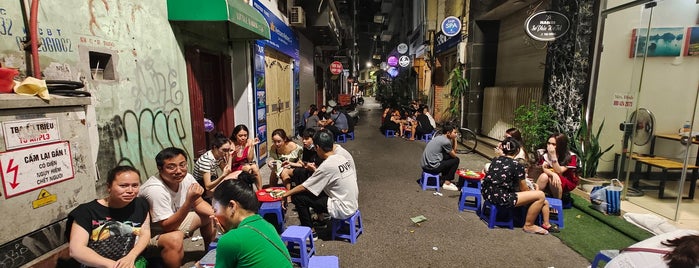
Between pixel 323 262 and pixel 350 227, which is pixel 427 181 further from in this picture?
pixel 323 262

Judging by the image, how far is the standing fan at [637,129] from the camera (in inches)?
240

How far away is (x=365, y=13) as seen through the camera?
39531 mm

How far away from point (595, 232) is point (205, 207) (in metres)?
5.35

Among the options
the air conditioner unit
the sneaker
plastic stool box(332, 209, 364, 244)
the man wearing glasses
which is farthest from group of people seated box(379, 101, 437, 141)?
the man wearing glasses

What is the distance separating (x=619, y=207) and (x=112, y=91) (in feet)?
24.6

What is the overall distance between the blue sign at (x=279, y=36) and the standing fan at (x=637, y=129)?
8.04 metres

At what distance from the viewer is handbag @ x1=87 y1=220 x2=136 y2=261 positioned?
9.21 feet

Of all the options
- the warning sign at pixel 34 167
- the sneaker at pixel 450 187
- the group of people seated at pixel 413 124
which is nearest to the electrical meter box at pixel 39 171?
the warning sign at pixel 34 167

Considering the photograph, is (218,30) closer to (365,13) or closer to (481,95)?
(481,95)

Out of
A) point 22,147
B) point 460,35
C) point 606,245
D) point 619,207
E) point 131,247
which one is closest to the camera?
point 22,147

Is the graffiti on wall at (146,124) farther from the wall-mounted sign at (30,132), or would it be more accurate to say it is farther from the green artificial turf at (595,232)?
the green artificial turf at (595,232)

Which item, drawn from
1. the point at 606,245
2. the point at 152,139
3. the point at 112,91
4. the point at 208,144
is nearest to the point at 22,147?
the point at 112,91

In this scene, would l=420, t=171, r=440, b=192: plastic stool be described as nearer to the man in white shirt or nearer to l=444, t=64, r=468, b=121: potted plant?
the man in white shirt

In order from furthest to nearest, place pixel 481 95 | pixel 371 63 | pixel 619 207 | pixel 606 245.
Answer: pixel 371 63
pixel 481 95
pixel 619 207
pixel 606 245
